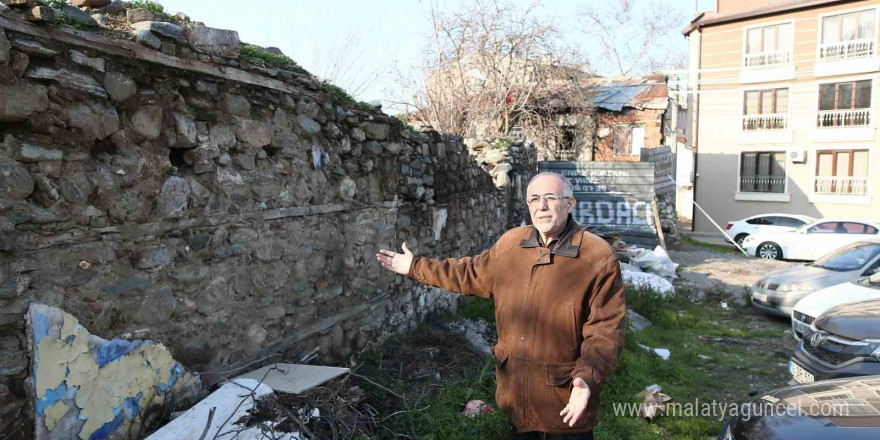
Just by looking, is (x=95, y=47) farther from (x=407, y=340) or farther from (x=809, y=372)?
(x=809, y=372)

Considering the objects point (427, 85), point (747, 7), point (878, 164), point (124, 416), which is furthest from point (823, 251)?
point (124, 416)

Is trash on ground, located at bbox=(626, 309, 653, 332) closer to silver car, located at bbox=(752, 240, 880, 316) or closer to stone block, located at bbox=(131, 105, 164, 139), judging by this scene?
silver car, located at bbox=(752, 240, 880, 316)

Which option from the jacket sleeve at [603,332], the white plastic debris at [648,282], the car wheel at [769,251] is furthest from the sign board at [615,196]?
the jacket sleeve at [603,332]

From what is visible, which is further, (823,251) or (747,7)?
(747,7)

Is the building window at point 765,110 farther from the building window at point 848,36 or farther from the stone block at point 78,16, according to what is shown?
the stone block at point 78,16

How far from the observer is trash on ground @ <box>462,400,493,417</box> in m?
4.21

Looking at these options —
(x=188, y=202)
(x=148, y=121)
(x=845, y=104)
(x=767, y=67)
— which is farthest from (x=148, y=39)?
(x=845, y=104)

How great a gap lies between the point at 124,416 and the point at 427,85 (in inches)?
541

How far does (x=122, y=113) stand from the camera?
3.03 metres

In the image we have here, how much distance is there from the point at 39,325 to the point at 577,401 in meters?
2.43

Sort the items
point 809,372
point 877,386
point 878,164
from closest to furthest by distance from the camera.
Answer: point 877,386
point 809,372
point 878,164

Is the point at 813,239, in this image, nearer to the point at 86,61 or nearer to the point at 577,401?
the point at 577,401

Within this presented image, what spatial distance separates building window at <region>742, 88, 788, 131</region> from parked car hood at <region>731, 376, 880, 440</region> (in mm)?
23062

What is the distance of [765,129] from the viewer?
23.5m
